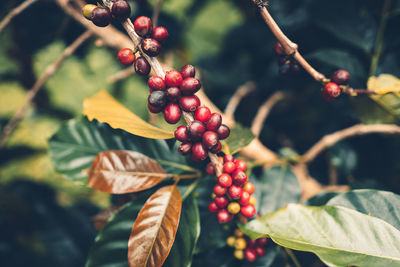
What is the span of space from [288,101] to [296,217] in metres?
0.83

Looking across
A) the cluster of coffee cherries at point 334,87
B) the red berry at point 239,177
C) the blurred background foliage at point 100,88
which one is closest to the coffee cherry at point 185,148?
the red berry at point 239,177

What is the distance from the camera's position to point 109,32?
1.09 metres

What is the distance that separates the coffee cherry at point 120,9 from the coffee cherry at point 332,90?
44 centimetres

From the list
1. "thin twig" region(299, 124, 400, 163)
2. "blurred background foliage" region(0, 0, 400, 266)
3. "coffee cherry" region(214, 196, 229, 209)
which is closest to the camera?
"coffee cherry" region(214, 196, 229, 209)

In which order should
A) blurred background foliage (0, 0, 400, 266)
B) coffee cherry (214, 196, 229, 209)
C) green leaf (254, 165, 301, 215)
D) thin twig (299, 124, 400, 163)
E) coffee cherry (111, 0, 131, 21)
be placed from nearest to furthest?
coffee cherry (111, 0, 131, 21)
coffee cherry (214, 196, 229, 209)
green leaf (254, 165, 301, 215)
thin twig (299, 124, 400, 163)
blurred background foliage (0, 0, 400, 266)

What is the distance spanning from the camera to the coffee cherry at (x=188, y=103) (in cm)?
48

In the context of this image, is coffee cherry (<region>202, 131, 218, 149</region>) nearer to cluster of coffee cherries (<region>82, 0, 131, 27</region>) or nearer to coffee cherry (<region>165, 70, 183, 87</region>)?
coffee cherry (<region>165, 70, 183, 87</region>)

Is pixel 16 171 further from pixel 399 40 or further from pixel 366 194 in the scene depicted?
pixel 399 40

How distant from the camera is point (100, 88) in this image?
4.36 feet

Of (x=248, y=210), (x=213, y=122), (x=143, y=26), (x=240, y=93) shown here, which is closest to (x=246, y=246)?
(x=248, y=210)

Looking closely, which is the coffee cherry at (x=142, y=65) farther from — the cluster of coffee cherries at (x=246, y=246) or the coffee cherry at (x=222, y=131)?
the cluster of coffee cherries at (x=246, y=246)

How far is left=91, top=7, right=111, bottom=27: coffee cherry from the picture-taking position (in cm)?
46

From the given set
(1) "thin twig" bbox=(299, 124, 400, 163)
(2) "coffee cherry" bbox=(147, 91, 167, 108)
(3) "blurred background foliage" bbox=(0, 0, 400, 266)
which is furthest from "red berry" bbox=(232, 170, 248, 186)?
(3) "blurred background foliage" bbox=(0, 0, 400, 266)

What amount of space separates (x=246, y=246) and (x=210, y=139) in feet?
1.26
